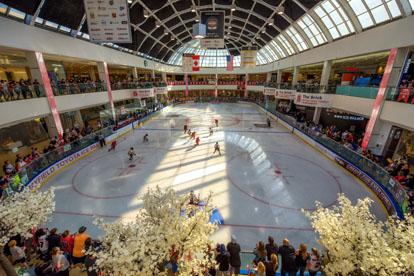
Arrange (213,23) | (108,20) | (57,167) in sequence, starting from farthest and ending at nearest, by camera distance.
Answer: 1. (213,23)
2. (57,167)
3. (108,20)

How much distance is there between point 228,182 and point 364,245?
926cm

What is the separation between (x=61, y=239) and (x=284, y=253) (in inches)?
275

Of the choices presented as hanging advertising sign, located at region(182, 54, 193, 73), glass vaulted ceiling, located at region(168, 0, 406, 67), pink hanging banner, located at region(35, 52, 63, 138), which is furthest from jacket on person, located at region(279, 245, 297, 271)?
hanging advertising sign, located at region(182, 54, 193, 73)

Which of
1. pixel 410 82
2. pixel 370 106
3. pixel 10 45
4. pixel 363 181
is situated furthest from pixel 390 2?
pixel 10 45

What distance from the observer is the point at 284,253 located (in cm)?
592

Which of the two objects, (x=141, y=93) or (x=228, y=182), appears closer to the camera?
(x=228, y=182)

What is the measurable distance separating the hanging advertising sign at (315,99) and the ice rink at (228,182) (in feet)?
13.6

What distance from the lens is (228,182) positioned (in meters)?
12.9

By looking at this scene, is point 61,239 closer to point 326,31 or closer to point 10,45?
point 10,45

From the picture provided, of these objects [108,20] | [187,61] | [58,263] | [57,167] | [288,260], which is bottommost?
[57,167]

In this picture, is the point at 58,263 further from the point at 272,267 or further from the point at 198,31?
the point at 198,31

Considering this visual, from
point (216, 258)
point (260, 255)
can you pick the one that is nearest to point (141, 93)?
point (216, 258)

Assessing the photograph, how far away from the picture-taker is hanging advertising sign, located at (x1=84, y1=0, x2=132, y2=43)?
36.3ft

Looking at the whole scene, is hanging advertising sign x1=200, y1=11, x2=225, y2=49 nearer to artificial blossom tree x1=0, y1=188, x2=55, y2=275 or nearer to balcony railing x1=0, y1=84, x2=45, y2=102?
balcony railing x1=0, y1=84, x2=45, y2=102
